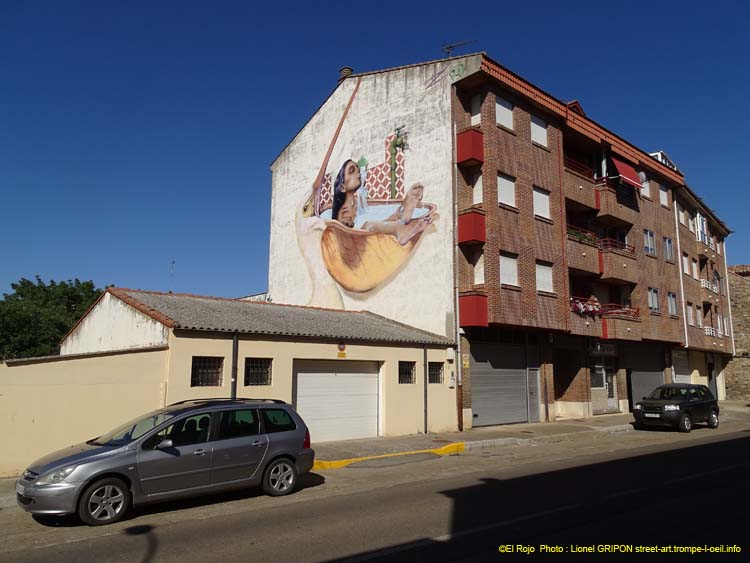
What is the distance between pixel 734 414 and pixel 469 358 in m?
18.6

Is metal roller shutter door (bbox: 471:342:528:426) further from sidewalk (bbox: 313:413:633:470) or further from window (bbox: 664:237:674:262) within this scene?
window (bbox: 664:237:674:262)

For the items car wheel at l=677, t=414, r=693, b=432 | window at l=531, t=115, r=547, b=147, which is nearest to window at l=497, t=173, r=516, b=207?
window at l=531, t=115, r=547, b=147

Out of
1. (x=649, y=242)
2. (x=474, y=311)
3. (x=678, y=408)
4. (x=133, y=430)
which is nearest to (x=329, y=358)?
(x=474, y=311)

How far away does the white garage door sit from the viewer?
1639 cm

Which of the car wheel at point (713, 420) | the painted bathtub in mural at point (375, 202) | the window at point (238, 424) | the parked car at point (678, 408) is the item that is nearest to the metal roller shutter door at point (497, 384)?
the painted bathtub in mural at point (375, 202)

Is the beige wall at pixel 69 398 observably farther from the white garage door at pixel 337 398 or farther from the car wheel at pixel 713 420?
the car wheel at pixel 713 420

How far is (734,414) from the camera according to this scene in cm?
2973

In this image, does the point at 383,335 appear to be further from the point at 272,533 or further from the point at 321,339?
the point at 272,533

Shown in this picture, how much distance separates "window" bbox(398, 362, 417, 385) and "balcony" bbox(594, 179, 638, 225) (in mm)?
12923

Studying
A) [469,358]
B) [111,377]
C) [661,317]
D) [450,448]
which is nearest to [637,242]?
[661,317]

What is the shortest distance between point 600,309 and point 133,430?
21117mm

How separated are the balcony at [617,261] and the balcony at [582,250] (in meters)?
0.49

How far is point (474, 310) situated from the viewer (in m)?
19.5

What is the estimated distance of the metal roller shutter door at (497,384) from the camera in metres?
20.5
